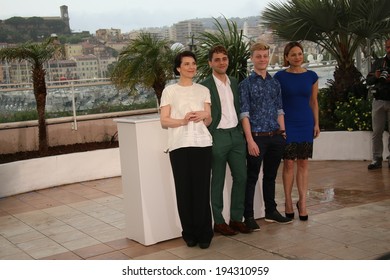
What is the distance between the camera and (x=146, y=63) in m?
9.85

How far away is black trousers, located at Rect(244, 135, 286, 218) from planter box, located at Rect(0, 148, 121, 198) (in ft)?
12.3

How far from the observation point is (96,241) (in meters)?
6.05

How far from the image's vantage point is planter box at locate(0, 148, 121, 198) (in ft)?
28.2

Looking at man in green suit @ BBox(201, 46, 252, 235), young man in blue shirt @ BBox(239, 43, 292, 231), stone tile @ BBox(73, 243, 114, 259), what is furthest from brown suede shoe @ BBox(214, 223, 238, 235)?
stone tile @ BBox(73, 243, 114, 259)

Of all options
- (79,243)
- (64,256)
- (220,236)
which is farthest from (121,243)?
(220,236)

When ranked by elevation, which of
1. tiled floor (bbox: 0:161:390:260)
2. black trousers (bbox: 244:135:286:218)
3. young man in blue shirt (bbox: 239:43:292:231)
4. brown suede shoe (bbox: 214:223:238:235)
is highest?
young man in blue shirt (bbox: 239:43:292:231)

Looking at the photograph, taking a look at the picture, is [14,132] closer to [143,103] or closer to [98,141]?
[98,141]

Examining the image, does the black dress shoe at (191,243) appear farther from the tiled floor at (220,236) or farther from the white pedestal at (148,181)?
the white pedestal at (148,181)

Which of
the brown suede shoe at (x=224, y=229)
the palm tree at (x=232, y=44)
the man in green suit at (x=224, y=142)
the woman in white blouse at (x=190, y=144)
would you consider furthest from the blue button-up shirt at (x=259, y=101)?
the palm tree at (x=232, y=44)

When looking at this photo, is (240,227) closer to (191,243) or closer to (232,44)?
(191,243)

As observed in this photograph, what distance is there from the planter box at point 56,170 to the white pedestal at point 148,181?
127 inches

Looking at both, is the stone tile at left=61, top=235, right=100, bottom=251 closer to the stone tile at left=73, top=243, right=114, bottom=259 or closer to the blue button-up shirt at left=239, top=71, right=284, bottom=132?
the stone tile at left=73, top=243, right=114, bottom=259

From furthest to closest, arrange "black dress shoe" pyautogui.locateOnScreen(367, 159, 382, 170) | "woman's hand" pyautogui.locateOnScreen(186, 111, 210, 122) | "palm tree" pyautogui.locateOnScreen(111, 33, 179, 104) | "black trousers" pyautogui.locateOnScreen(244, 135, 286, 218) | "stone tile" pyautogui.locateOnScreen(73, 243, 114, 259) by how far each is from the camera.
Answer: "palm tree" pyautogui.locateOnScreen(111, 33, 179, 104), "black dress shoe" pyautogui.locateOnScreen(367, 159, 382, 170), "black trousers" pyautogui.locateOnScreen(244, 135, 286, 218), "stone tile" pyautogui.locateOnScreen(73, 243, 114, 259), "woman's hand" pyautogui.locateOnScreen(186, 111, 210, 122)

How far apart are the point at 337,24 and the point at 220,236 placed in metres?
4.93
